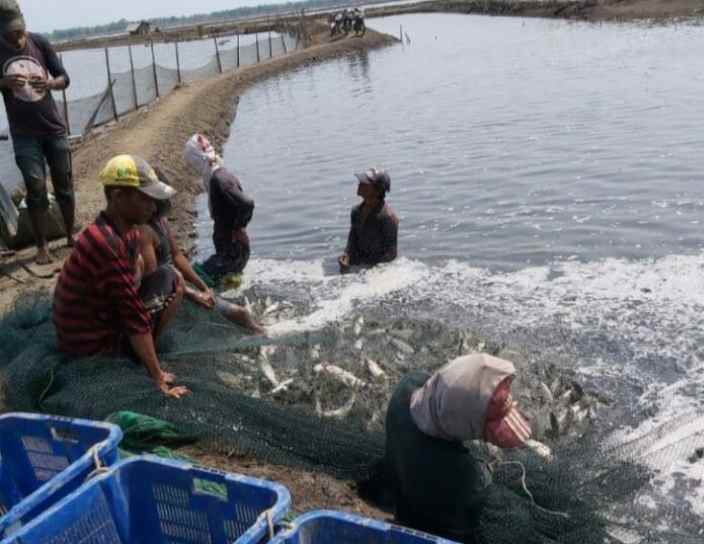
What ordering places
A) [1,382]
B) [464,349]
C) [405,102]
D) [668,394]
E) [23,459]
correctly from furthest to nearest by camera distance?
[405,102], [464,349], [668,394], [1,382], [23,459]

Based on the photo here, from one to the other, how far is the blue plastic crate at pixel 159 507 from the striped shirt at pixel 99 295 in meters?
1.70

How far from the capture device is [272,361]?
21.1 ft

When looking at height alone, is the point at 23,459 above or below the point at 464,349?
above

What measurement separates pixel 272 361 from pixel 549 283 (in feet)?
13.2

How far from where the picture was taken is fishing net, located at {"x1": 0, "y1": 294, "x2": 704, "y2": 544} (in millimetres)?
4184

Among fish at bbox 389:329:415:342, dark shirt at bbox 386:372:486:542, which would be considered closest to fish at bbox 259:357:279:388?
fish at bbox 389:329:415:342

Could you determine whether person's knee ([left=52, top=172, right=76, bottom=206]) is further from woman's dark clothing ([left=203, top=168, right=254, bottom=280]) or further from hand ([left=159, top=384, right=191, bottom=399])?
hand ([left=159, top=384, right=191, bottom=399])

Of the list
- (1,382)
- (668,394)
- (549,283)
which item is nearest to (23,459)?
(1,382)

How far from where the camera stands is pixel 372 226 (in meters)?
9.12

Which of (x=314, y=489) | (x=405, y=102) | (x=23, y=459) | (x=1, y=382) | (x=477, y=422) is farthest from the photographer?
(x=405, y=102)

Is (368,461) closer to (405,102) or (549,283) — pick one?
(549,283)

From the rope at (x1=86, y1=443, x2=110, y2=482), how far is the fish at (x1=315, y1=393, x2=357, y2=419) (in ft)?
7.07

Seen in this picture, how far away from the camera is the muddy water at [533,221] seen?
6.87 meters

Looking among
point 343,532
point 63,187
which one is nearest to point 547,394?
point 343,532
